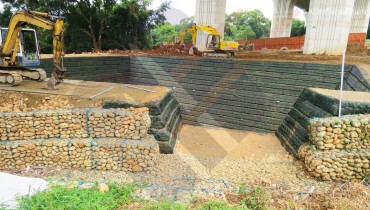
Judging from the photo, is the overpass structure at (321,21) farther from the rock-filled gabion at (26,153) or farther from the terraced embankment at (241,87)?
the rock-filled gabion at (26,153)

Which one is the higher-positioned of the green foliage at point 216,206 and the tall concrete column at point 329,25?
the tall concrete column at point 329,25

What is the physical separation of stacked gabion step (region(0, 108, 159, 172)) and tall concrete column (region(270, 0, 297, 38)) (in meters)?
32.8

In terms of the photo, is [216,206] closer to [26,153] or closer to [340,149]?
[340,149]

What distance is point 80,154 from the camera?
270 inches

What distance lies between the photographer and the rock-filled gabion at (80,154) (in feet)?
22.3

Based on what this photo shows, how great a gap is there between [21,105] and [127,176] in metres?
4.32

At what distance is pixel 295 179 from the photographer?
20.8 feet

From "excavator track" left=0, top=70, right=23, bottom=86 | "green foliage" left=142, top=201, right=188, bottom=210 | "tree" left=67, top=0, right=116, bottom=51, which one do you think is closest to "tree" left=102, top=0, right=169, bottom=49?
"tree" left=67, top=0, right=116, bottom=51

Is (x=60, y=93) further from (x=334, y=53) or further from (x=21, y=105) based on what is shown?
(x=334, y=53)

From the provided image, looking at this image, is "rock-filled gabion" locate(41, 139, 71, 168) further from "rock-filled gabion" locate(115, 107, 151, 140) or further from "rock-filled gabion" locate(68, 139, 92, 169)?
"rock-filled gabion" locate(115, 107, 151, 140)

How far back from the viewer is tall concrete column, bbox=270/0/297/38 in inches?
1341

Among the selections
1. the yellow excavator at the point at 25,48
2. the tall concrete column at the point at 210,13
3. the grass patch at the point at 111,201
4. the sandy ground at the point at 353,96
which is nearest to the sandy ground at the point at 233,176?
the grass patch at the point at 111,201

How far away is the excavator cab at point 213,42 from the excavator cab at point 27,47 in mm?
10010

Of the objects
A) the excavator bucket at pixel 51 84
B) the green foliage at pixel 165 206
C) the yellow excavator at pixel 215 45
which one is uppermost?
the yellow excavator at pixel 215 45
